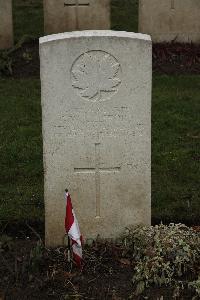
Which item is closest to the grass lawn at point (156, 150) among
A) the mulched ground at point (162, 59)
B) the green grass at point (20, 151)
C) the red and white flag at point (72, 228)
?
the green grass at point (20, 151)

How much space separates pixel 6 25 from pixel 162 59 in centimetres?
242

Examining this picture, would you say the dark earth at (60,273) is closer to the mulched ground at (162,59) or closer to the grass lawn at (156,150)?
the grass lawn at (156,150)

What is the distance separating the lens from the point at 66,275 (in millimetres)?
4902

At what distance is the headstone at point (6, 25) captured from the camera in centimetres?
1097

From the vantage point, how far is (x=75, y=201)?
5250 millimetres

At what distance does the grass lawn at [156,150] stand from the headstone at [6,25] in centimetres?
139

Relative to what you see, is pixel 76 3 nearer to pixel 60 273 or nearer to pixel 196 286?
pixel 60 273

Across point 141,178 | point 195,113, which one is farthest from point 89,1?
point 141,178

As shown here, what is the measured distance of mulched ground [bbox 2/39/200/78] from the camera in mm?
10367

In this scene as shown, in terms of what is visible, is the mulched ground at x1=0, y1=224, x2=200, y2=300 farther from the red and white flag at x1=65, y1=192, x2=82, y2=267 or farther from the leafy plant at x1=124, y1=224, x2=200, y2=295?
the red and white flag at x1=65, y1=192, x2=82, y2=267

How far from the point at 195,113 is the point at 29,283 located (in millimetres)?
4296

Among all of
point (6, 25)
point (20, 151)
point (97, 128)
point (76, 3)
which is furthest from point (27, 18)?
point (97, 128)

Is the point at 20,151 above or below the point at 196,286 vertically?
above

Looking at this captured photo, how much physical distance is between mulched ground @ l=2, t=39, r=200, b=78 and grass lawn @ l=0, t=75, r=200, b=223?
0.33 metres
